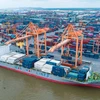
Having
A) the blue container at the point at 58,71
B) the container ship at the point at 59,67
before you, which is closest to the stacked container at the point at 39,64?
the container ship at the point at 59,67

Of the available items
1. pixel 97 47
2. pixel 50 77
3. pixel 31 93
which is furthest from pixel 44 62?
pixel 97 47

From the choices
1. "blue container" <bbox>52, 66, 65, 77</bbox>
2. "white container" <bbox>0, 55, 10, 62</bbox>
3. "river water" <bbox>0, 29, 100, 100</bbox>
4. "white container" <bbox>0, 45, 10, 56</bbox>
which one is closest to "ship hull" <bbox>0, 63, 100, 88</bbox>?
"river water" <bbox>0, 29, 100, 100</bbox>

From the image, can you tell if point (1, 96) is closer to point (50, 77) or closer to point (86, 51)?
point (50, 77)

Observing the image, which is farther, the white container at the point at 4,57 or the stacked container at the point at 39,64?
the white container at the point at 4,57

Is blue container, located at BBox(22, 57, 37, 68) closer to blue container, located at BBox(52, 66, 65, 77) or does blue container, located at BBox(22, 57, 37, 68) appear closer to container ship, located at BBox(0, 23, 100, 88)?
container ship, located at BBox(0, 23, 100, 88)

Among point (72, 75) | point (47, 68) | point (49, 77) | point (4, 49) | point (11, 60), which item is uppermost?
point (4, 49)

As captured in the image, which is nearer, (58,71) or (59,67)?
(58,71)

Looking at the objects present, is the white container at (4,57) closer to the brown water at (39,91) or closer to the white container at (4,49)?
the white container at (4,49)

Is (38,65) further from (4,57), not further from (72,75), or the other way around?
(4,57)

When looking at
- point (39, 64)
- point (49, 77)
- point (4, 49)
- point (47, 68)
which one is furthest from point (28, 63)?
point (4, 49)
